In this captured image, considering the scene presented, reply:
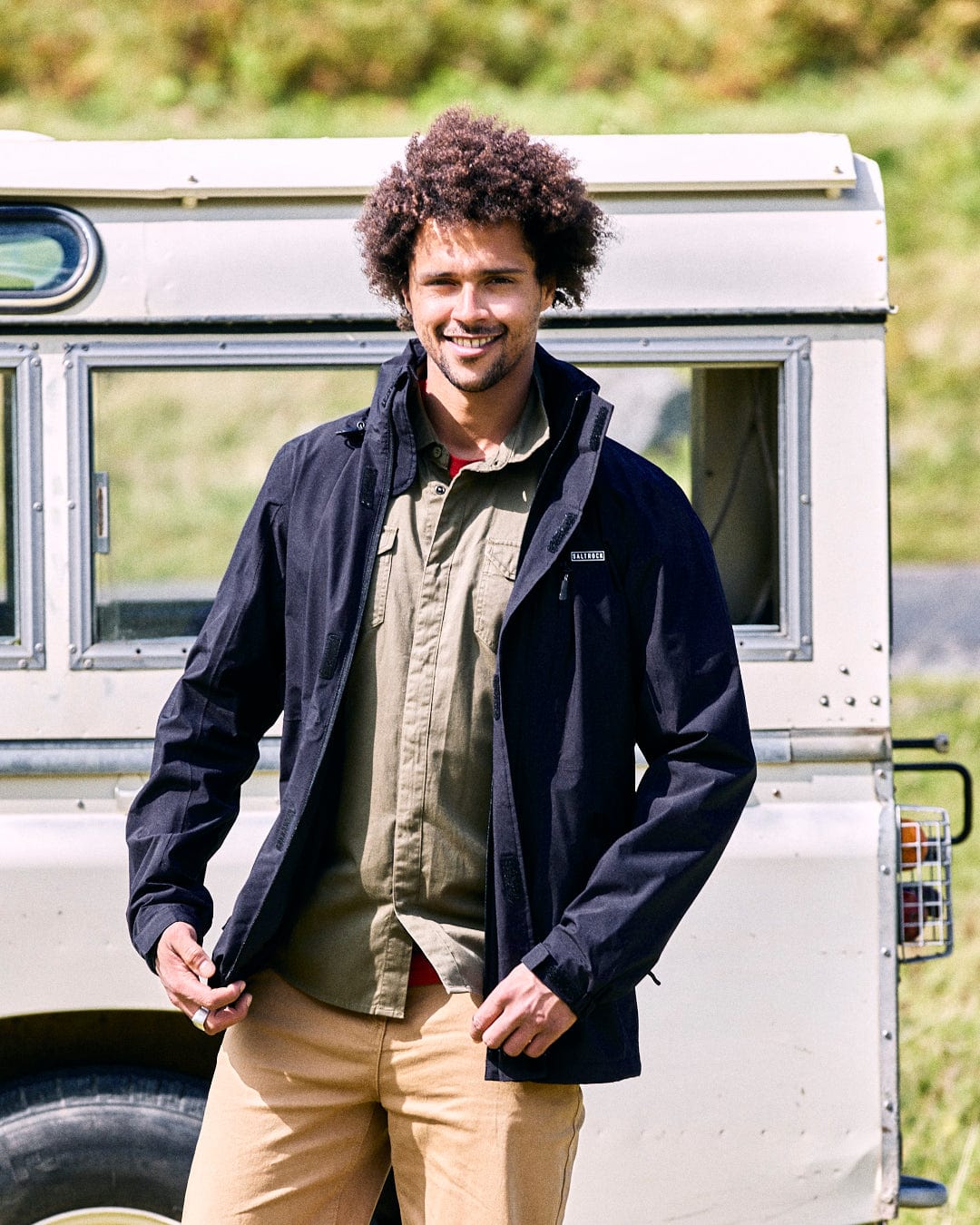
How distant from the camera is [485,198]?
217cm

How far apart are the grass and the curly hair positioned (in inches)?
111

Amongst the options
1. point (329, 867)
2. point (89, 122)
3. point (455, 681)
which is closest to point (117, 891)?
point (329, 867)

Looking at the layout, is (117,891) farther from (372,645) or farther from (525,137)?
(525,137)

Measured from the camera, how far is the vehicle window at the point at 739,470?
3049 millimetres

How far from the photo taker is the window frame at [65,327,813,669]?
289cm

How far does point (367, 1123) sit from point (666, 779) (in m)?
0.67

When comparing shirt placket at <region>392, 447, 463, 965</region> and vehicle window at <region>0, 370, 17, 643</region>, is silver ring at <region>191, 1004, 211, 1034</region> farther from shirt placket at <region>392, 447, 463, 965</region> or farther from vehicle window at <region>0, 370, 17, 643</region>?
vehicle window at <region>0, 370, 17, 643</region>

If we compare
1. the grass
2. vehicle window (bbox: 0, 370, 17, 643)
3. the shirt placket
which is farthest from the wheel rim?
the grass

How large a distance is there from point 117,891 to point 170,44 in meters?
15.5

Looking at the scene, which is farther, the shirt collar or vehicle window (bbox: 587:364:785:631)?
vehicle window (bbox: 587:364:785:631)

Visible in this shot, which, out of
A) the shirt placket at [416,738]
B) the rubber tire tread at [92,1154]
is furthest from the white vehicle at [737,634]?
the shirt placket at [416,738]

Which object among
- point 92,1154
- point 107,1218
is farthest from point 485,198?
point 107,1218

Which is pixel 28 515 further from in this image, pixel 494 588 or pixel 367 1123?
pixel 367 1123

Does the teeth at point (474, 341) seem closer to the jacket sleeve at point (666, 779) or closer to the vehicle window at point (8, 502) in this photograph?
the jacket sleeve at point (666, 779)
